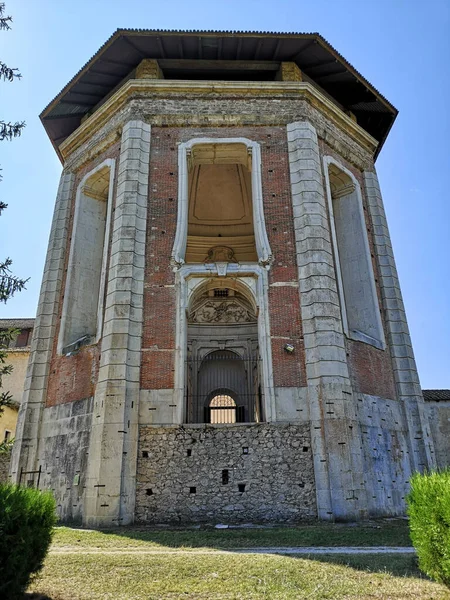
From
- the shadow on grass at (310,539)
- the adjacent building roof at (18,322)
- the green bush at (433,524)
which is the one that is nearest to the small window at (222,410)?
the shadow on grass at (310,539)

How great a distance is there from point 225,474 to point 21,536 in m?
8.42

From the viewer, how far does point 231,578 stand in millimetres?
6129

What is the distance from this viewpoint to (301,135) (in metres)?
17.0

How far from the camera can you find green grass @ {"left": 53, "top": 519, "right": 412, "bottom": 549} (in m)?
8.81

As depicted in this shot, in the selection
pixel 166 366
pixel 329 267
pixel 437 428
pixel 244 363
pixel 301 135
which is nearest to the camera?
pixel 166 366

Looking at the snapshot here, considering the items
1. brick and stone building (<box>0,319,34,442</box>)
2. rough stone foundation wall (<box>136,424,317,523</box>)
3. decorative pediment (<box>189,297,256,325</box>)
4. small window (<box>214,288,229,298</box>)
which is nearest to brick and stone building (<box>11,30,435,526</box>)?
rough stone foundation wall (<box>136,424,317,523</box>)

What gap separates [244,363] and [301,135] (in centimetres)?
1041

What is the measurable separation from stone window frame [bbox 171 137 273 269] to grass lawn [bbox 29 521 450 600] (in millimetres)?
8670

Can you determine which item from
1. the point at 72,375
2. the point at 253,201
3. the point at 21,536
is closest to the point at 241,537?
the point at 21,536

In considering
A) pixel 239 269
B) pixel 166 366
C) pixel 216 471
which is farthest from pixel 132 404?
pixel 239 269

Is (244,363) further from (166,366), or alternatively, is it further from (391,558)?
(391,558)

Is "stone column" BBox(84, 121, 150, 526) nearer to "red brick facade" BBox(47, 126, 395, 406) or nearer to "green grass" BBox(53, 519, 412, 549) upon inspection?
"red brick facade" BBox(47, 126, 395, 406)

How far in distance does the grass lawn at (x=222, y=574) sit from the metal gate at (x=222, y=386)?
1203 cm

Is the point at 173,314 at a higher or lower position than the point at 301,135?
lower
